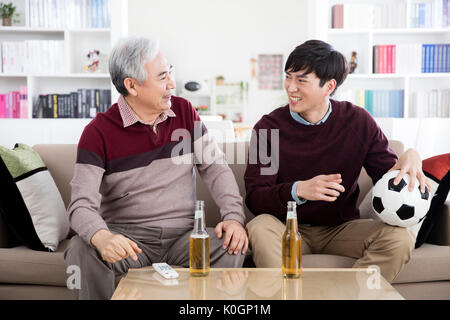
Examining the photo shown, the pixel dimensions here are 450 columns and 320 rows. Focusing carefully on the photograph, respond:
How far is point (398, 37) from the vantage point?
4992 millimetres

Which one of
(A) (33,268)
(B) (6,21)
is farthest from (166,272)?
(B) (6,21)

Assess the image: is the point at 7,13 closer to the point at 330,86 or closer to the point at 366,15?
the point at 366,15

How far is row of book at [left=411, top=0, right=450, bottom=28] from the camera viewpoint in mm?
4754

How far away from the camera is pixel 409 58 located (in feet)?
15.8

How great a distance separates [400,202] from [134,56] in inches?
41.8

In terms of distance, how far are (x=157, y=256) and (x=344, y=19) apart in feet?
11.5

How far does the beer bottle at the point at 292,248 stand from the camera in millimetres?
1421

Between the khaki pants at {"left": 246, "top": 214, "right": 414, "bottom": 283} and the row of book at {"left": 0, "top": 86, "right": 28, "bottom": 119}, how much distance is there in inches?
137

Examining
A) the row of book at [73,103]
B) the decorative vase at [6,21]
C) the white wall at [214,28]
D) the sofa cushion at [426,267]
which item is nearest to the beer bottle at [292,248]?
the sofa cushion at [426,267]

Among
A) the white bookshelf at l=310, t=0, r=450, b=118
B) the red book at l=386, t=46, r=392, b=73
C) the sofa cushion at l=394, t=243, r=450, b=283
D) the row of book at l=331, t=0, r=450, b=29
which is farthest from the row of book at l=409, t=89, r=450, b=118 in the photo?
the sofa cushion at l=394, t=243, r=450, b=283

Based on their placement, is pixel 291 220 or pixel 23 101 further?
pixel 23 101

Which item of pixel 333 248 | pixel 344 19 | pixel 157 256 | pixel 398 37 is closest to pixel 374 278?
pixel 333 248

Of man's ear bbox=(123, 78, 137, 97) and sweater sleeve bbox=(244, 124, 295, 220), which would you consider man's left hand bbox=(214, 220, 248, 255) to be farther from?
man's ear bbox=(123, 78, 137, 97)
